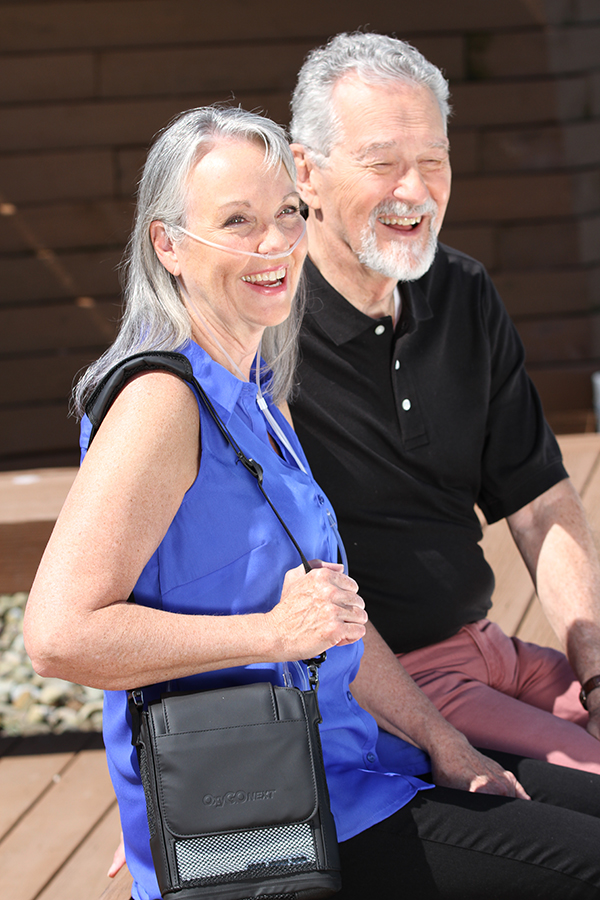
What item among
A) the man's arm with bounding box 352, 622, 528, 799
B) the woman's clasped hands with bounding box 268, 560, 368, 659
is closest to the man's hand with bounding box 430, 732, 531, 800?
the man's arm with bounding box 352, 622, 528, 799

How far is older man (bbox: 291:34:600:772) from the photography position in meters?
1.52

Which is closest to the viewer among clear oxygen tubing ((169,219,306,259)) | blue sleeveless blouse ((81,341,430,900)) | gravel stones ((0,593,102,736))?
blue sleeveless blouse ((81,341,430,900))

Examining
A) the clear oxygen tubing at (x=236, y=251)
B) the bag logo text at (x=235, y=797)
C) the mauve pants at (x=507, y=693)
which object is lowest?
the mauve pants at (x=507, y=693)

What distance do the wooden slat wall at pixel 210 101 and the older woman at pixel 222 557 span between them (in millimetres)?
2655

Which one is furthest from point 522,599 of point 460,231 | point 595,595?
point 460,231

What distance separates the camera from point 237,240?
3.75 feet

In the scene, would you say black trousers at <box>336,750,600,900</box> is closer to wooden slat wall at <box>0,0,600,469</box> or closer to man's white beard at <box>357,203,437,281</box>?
man's white beard at <box>357,203,437,281</box>

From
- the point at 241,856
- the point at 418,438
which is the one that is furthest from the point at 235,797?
the point at 418,438

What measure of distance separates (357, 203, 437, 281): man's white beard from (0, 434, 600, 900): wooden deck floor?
90 cm

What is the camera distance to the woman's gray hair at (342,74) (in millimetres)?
1528

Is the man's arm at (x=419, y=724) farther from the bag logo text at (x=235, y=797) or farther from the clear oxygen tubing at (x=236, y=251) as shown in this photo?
the clear oxygen tubing at (x=236, y=251)

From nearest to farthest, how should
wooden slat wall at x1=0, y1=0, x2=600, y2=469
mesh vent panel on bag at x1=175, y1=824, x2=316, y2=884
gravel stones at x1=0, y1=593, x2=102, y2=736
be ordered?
mesh vent panel on bag at x1=175, y1=824, x2=316, y2=884
gravel stones at x1=0, y1=593, x2=102, y2=736
wooden slat wall at x1=0, y1=0, x2=600, y2=469

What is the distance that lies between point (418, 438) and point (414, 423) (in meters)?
0.03

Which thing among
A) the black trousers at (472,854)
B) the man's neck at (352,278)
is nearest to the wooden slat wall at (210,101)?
the man's neck at (352,278)
